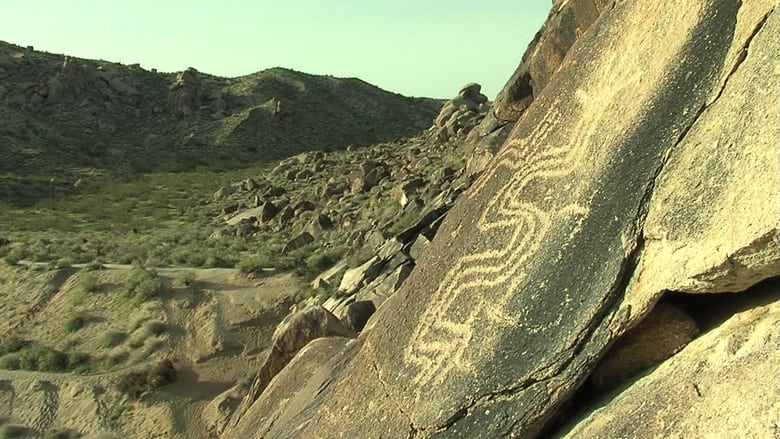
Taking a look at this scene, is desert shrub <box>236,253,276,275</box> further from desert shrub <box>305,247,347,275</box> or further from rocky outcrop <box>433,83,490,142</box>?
rocky outcrop <box>433,83,490,142</box>

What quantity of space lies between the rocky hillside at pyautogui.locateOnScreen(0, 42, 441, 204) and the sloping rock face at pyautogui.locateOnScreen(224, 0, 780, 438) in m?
39.4

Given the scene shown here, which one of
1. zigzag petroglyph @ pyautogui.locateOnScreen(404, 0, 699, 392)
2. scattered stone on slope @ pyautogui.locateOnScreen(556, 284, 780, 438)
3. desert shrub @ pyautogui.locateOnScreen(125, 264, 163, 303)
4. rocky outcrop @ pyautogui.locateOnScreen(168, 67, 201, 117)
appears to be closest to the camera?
scattered stone on slope @ pyautogui.locateOnScreen(556, 284, 780, 438)

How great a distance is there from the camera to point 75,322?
16984 mm

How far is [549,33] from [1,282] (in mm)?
18270

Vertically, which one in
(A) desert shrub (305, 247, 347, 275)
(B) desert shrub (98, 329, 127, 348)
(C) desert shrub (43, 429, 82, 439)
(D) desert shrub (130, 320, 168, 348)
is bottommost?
(C) desert shrub (43, 429, 82, 439)

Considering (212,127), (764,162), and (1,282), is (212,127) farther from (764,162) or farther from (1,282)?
(764,162)

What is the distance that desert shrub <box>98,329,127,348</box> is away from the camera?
16.1m

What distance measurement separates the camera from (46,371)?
1524 centimetres

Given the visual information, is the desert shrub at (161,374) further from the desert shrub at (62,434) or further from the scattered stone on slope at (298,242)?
the scattered stone on slope at (298,242)

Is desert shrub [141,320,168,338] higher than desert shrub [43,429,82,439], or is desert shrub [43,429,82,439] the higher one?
desert shrub [141,320,168,338]

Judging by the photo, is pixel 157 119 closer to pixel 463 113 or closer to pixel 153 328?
pixel 463 113

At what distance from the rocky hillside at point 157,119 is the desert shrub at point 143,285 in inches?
935

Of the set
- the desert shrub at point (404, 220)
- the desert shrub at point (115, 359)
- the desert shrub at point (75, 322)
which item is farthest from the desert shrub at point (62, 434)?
the desert shrub at point (404, 220)

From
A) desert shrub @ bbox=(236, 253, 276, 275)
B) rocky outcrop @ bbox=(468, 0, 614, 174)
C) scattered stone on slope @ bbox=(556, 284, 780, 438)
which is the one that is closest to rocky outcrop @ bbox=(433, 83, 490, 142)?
desert shrub @ bbox=(236, 253, 276, 275)
